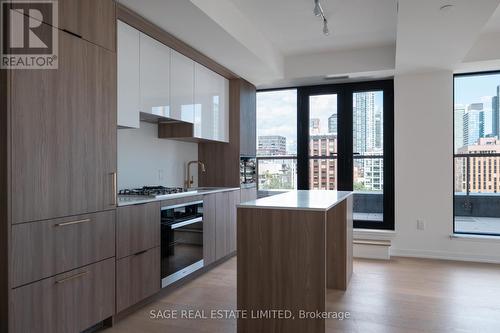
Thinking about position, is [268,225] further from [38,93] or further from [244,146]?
[244,146]

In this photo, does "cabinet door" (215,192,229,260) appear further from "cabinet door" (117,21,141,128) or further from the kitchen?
"cabinet door" (117,21,141,128)

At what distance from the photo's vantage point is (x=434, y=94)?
4.56 meters

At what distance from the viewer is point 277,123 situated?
5.56 metres

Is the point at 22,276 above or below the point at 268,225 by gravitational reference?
below

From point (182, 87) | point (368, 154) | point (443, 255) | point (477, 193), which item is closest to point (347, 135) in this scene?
point (368, 154)

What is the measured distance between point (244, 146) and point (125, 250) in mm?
2539

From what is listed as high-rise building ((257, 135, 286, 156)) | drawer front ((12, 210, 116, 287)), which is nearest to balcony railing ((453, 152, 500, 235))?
high-rise building ((257, 135, 286, 156))

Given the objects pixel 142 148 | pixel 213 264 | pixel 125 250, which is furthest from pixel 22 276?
pixel 213 264

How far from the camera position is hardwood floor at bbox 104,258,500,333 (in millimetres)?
2527

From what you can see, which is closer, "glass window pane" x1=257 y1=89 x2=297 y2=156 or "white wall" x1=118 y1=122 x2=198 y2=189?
"white wall" x1=118 y1=122 x2=198 y2=189

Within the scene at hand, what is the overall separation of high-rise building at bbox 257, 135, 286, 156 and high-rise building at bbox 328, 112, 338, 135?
75cm

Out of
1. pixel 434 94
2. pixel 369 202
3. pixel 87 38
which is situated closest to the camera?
pixel 87 38

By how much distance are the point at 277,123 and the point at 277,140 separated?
0.91 ft

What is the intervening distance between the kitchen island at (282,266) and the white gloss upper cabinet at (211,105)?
182cm
